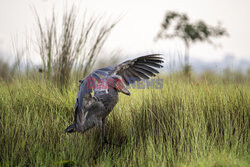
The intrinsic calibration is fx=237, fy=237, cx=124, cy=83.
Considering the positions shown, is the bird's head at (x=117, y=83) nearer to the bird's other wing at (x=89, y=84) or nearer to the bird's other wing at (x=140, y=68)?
the bird's other wing at (x=89, y=84)

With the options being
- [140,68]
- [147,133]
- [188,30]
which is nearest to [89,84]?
[140,68]

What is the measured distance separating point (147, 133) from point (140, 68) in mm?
812

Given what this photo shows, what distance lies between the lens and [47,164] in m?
2.27

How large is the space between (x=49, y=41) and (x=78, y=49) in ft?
1.73

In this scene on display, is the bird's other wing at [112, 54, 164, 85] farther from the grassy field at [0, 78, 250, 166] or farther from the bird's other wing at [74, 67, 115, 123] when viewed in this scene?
the grassy field at [0, 78, 250, 166]

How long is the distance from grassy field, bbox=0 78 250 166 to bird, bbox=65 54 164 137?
0.38 metres

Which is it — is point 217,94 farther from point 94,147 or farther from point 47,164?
point 47,164

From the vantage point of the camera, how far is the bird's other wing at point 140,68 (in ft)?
7.25

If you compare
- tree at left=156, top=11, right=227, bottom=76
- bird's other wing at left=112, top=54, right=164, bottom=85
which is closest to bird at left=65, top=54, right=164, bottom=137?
bird's other wing at left=112, top=54, right=164, bottom=85

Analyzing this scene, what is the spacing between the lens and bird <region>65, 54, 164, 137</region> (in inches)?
→ 79.1

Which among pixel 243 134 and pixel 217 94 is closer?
pixel 243 134

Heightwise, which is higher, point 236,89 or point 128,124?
point 236,89

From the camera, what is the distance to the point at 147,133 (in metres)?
2.67

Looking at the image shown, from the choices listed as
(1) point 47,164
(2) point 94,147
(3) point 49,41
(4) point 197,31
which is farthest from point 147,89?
(4) point 197,31
